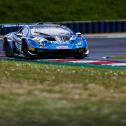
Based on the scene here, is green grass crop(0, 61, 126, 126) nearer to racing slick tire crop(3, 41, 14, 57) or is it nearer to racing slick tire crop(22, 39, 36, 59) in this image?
racing slick tire crop(22, 39, 36, 59)

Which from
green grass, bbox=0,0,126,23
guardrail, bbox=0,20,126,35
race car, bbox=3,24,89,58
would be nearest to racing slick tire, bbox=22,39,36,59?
race car, bbox=3,24,89,58

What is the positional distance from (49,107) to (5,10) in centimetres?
3329

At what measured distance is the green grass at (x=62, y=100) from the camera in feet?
25.1

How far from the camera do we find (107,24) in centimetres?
3772

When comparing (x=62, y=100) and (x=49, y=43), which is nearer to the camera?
(x=62, y=100)

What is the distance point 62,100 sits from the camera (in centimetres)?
895

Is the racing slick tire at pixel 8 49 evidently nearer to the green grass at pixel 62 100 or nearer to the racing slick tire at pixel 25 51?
the racing slick tire at pixel 25 51

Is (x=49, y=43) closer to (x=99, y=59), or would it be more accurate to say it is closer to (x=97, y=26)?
(x=99, y=59)

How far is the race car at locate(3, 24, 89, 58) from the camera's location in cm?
2003

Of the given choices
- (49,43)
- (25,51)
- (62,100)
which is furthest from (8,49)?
(62,100)

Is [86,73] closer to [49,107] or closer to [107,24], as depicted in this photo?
[49,107]

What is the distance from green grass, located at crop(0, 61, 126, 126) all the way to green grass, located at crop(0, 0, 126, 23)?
92.6ft

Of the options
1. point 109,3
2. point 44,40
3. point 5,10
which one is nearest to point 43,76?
Answer: point 44,40

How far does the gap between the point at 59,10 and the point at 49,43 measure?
2310cm
